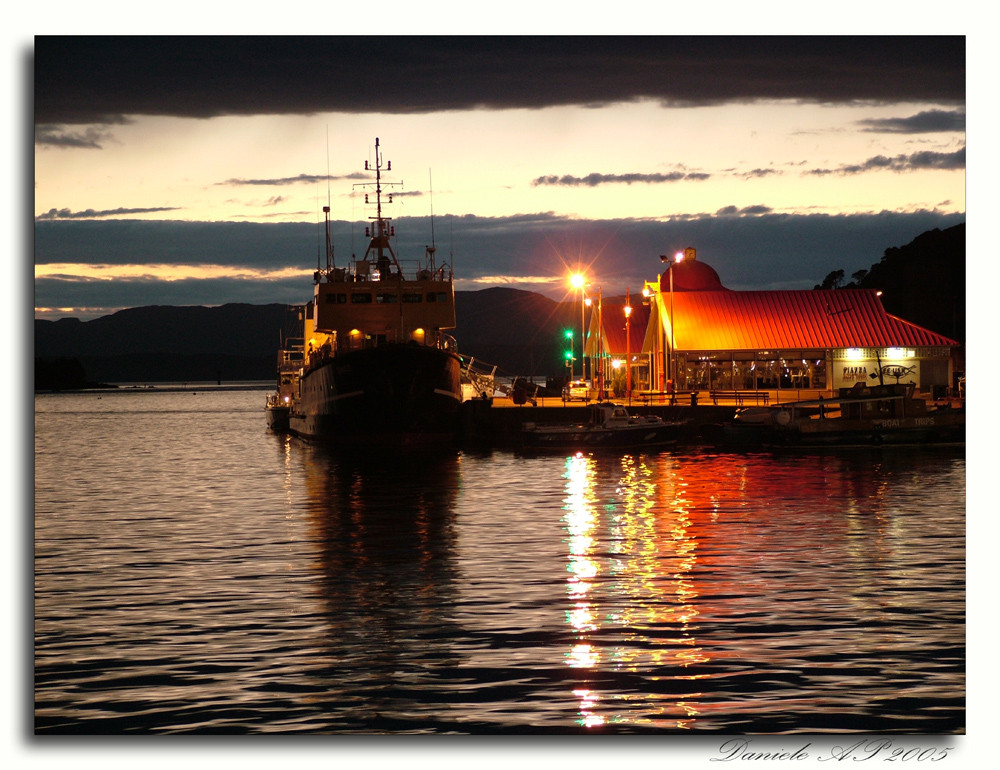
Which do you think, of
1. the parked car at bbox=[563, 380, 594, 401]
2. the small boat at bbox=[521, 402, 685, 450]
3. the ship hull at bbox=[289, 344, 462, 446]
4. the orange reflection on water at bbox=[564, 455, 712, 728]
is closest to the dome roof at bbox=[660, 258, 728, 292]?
the parked car at bbox=[563, 380, 594, 401]

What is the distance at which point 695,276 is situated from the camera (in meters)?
109

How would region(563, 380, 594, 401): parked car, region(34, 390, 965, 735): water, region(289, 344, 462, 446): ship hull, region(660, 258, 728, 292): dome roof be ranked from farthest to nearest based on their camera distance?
region(660, 258, 728, 292): dome roof, region(563, 380, 594, 401): parked car, region(289, 344, 462, 446): ship hull, region(34, 390, 965, 735): water

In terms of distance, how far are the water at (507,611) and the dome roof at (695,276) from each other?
209ft

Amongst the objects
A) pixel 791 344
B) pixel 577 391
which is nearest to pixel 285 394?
pixel 577 391

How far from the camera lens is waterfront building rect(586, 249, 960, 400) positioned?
85.6 m

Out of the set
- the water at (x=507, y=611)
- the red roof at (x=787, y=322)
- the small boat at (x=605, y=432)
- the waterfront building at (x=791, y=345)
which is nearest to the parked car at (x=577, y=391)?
the waterfront building at (x=791, y=345)

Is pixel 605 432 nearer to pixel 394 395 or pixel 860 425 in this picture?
pixel 394 395

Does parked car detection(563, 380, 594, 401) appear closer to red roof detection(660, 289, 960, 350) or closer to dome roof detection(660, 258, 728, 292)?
red roof detection(660, 289, 960, 350)

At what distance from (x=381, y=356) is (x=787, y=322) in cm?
3343

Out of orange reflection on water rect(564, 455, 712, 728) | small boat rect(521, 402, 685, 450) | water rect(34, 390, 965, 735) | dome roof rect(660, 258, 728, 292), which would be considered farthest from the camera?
dome roof rect(660, 258, 728, 292)

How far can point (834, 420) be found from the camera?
219 ft

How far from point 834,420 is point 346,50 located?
2154 inches

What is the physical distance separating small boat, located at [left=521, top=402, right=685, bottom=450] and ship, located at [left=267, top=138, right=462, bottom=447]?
18.2 feet
